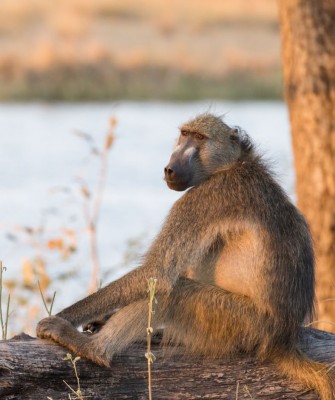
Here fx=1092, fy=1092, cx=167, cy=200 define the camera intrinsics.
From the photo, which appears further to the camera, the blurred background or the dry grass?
the dry grass

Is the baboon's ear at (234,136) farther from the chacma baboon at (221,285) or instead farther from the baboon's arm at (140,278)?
the baboon's arm at (140,278)

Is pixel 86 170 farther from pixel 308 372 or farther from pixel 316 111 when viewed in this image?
pixel 308 372

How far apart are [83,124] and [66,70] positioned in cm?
675

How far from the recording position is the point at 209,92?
25.0 metres

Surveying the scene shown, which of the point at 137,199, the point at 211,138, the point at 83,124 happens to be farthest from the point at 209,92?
the point at 211,138

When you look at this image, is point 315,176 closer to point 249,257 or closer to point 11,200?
Result: point 249,257

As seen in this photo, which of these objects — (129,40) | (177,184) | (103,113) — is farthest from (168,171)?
(129,40)

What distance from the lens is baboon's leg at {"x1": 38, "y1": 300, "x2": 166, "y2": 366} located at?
490cm

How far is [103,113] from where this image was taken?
20984 mm

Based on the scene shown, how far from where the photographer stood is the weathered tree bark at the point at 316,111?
7465mm

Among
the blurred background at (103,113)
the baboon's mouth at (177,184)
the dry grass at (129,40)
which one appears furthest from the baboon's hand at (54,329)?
the dry grass at (129,40)

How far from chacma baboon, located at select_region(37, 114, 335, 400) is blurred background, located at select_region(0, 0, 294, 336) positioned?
0.54 m

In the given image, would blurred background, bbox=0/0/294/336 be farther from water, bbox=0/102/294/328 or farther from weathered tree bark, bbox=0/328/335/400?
weathered tree bark, bbox=0/328/335/400

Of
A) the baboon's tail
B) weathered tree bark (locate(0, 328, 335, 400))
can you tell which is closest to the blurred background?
the baboon's tail
